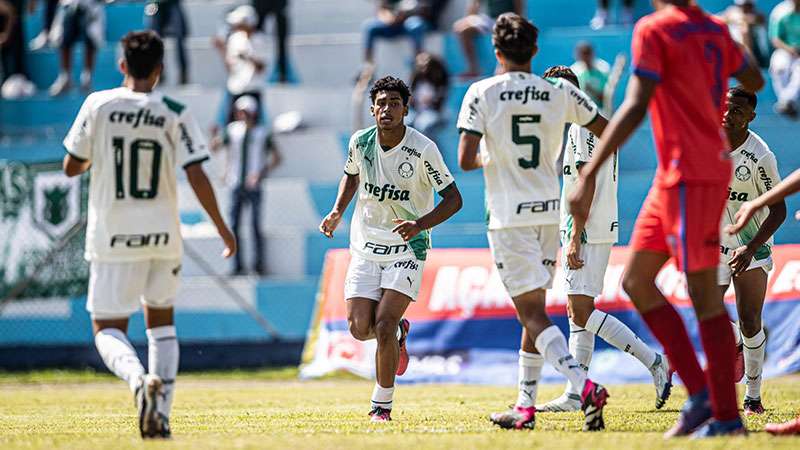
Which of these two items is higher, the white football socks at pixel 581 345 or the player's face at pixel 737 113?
the player's face at pixel 737 113

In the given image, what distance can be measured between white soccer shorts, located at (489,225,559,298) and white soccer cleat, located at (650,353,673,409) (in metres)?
2.63

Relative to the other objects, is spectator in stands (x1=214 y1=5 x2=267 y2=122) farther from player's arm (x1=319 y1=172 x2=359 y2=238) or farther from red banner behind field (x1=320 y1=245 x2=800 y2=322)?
player's arm (x1=319 y1=172 x2=359 y2=238)

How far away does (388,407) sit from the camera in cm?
919

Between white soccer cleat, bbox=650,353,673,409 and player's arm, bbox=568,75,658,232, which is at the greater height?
player's arm, bbox=568,75,658,232

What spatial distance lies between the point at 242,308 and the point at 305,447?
10.9 m

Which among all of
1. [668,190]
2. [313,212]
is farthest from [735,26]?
[668,190]

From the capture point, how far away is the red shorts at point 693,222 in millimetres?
6781

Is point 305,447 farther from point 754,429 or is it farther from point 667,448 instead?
point 754,429

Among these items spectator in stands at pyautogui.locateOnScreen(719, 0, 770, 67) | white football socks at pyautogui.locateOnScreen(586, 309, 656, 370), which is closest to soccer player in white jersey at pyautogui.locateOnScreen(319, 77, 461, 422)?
white football socks at pyautogui.locateOnScreen(586, 309, 656, 370)

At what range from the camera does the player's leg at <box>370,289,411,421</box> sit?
918 centimetres

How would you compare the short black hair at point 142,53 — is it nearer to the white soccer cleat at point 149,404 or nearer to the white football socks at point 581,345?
the white soccer cleat at point 149,404

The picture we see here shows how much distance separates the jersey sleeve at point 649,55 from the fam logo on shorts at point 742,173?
3.13 meters

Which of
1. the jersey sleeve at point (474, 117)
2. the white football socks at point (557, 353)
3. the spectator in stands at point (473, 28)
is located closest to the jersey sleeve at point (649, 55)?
the jersey sleeve at point (474, 117)

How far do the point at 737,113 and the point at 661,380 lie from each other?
217 centimetres
